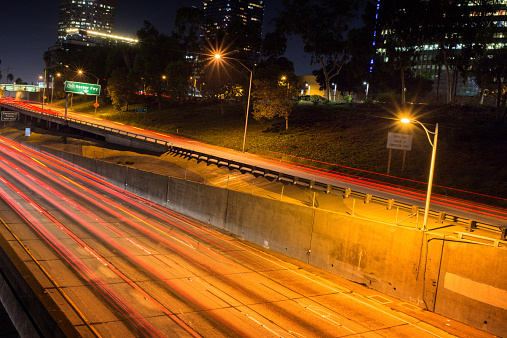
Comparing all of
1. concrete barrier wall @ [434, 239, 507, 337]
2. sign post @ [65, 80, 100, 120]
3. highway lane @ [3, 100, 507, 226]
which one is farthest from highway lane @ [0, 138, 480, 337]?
sign post @ [65, 80, 100, 120]

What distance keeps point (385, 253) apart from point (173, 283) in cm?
1010

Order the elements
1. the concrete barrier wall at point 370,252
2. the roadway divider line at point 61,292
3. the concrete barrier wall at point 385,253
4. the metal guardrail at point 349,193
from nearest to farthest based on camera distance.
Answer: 1. the roadway divider line at point 61,292
2. the concrete barrier wall at point 385,253
3. the metal guardrail at point 349,193
4. the concrete barrier wall at point 370,252

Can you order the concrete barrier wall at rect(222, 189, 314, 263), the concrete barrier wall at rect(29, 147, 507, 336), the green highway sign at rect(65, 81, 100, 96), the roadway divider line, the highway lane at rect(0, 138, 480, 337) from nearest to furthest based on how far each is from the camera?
the roadway divider line, the highway lane at rect(0, 138, 480, 337), the concrete barrier wall at rect(29, 147, 507, 336), the concrete barrier wall at rect(222, 189, 314, 263), the green highway sign at rect(65, 81, 100, 96)

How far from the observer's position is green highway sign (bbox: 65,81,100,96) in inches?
3059

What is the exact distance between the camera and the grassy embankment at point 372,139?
1598 inches

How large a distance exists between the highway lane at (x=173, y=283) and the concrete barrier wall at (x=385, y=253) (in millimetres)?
1416

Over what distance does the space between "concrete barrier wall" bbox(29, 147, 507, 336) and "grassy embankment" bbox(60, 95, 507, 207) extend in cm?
1775

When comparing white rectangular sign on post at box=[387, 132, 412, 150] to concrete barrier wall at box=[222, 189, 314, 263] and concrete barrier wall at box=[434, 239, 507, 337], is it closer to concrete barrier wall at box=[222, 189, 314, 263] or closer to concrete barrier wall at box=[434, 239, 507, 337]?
concrete barrier wall at box=[222, 189, 314, 263]

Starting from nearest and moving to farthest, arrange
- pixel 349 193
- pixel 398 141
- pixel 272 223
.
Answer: pixel 272 223, pixel 349 193, pixel 398 141

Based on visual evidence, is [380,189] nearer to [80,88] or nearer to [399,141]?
[399,141]

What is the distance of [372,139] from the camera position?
54.6 metres

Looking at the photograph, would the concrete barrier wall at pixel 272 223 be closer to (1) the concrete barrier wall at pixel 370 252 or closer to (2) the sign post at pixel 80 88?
(1) the concrete barrier wall at pixel 370 252

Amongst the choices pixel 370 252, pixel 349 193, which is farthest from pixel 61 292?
pixel 349 193

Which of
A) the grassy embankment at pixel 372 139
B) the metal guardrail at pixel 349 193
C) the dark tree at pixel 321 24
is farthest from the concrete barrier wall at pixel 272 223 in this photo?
the dark tree at pixel 321 24
